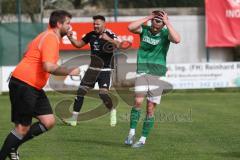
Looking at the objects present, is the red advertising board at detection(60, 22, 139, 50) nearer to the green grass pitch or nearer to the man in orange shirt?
the green grass pitch

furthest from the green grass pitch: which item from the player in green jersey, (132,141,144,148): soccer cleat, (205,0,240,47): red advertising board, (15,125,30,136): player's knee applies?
(205,0,240,47): red advertising board

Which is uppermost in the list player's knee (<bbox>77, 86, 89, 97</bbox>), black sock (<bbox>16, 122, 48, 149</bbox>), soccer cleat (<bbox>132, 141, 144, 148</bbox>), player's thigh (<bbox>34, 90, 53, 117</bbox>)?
player's thigh (<bbox>34, 90, 53, 117</bbox>)

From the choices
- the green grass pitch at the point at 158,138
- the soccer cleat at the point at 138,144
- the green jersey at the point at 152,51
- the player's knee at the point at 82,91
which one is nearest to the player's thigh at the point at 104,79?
the player's knee at the point at 82,91

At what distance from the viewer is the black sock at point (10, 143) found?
8156mm

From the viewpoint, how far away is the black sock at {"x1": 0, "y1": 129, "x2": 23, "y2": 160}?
26.8ft

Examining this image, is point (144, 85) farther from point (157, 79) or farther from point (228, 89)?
point (228, 89)

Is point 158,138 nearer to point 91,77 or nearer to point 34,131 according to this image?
point 91,77

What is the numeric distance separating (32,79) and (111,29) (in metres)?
16.7

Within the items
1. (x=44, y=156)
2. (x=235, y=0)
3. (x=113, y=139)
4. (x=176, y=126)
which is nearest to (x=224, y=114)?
(x=176, y=126)

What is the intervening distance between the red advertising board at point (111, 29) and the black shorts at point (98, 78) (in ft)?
35.0

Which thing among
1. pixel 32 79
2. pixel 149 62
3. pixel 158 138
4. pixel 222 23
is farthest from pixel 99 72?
pixel 222 23

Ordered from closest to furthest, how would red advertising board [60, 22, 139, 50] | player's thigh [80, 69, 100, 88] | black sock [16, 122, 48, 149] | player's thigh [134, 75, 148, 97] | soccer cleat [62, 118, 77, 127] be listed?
black sock [16, 122, 48, 149]
player's thigh [134, 75, 148, 97]
soccer cleat [62, 118, 77, 127]
player's thigh [80, 69, 100, 88]
red advertising board [60, 22, 139, 50]

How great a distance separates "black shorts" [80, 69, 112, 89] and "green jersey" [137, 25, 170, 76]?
3.07 m

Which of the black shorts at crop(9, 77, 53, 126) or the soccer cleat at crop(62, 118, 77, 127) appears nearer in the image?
the black shorts at crop(9, 77, 53, 126)
